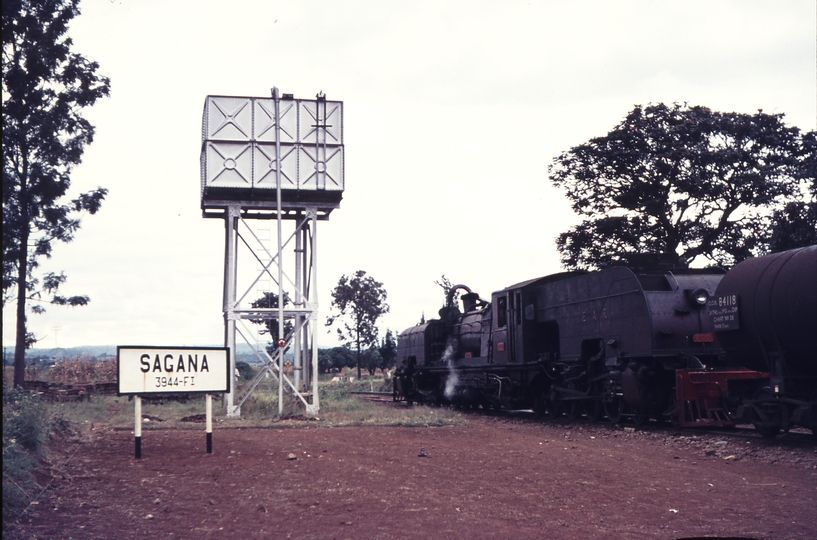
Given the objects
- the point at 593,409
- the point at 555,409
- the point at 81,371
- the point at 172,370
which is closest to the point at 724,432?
the point at 593,409

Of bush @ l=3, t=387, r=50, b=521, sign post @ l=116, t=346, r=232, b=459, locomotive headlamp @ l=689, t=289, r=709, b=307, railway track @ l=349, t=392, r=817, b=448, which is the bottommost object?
railway track @ l=349, t=392, r=817, b=448

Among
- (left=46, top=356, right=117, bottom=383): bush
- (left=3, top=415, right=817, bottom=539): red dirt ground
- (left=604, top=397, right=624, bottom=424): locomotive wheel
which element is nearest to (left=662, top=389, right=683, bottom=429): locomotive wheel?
(left=604, top=397, right=624, bottom=424): locomotive wheel

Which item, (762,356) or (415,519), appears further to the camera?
(762,356)

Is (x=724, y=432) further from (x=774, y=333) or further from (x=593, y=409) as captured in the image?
(x=593, y=409)

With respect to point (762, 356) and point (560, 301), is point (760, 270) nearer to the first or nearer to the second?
point (762, 356)

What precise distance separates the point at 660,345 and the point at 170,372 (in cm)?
902

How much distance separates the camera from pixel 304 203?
20.1 metres

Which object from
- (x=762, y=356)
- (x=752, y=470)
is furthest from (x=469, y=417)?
(x=752, y=470)

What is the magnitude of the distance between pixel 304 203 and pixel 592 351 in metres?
8.38

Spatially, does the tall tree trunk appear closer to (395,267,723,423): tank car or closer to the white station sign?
the white station sign

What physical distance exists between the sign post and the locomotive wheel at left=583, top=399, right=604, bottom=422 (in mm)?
8861

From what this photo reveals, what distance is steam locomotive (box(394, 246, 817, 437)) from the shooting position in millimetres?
11703

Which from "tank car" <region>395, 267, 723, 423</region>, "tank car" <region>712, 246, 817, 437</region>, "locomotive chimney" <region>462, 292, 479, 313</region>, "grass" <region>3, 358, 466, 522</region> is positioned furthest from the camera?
"locomotive chimney" <region>462, 292, 479, 313</region>

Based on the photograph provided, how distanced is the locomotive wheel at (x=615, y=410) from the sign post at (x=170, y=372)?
8511 mm
